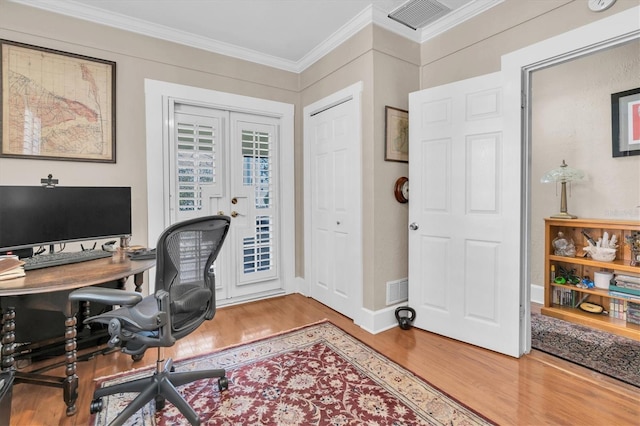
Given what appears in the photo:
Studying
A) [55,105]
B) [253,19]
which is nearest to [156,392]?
[55,105]

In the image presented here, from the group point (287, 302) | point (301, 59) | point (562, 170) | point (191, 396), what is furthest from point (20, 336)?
point (562, 170)

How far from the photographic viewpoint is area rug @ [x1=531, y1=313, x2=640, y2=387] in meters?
2.08

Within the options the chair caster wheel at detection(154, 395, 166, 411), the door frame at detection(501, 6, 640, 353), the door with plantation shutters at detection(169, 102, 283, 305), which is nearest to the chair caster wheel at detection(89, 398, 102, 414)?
the chair caster wheel at detection(154, 395, 166, 411)

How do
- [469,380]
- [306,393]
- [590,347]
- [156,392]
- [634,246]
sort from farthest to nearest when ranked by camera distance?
[634,246], [590,347], [469,380], [306,393], [156,392]

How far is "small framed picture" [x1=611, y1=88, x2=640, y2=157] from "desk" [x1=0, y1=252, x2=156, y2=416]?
13.6 feet

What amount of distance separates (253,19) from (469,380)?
3.28 m

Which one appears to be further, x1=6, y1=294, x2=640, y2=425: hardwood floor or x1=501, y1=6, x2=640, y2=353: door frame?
x1=501, y1=6, x2=640, y2=353: door frame

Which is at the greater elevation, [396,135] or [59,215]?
[396,135]

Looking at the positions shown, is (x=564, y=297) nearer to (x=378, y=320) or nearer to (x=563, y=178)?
(x=563, y=178)

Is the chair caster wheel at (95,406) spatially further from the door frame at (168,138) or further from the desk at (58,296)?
the door frame at (168,138)

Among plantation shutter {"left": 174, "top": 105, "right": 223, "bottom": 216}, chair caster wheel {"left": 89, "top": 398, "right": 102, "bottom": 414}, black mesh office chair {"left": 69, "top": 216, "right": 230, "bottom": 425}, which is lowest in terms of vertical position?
chair caster wheel {"left": 89, "top": 398, "right": 102, "bottom": 414}

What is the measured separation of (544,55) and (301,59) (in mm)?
2354

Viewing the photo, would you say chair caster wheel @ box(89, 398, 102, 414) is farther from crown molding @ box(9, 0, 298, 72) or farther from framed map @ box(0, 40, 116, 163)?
crown molding @ box(9, 0, 298, 72)

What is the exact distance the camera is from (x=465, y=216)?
→ 2451 mm
